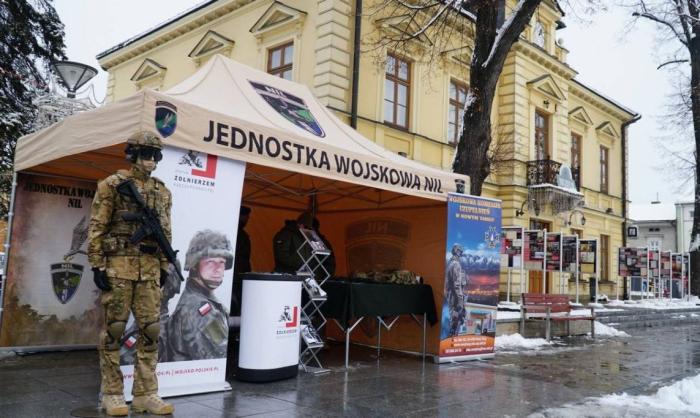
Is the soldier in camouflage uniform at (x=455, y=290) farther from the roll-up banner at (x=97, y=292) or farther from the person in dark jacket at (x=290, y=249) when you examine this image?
the roll-up banner at (x=97, y=292)

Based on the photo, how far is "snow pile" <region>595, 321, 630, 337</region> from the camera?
1397 centimetres

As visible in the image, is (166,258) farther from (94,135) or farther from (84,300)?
(84,300)

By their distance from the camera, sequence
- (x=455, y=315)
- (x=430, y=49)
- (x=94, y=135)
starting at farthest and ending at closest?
(x=430, y=49) → (x=455, y=315) → (x=94, y=135)

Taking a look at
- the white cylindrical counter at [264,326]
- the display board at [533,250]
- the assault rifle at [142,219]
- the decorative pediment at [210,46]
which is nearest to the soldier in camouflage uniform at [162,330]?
the assault rifle at [142,219]

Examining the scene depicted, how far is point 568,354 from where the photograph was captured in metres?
10.2

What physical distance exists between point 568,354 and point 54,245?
8.25 m

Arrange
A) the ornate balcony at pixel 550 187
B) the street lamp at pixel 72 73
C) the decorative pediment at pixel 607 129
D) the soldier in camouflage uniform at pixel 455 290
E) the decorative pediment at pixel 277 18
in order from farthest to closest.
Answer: the decorative pediment at pixel 607 129, the ornate balcony at pixel 550 187, the decorative pediment at pixel 277 18, the street lamp at pixel 72 73, the soldier in camouflage uniform at pixel 455 290

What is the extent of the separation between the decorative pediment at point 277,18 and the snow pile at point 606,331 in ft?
35.0

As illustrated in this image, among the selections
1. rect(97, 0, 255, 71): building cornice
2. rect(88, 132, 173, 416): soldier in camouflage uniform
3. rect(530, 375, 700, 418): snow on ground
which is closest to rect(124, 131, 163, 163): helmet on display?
rect(88, 132, 173, 416): soldier in camouflage uniform

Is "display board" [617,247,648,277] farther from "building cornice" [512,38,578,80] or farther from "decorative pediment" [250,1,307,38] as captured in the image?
"decorative pediment" [250,1,307,38]

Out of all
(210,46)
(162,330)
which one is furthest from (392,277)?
(210,46)

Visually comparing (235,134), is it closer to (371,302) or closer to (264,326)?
(264,326)

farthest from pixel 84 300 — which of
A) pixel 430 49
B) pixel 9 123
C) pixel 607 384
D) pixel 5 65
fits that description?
Result: pixel 430 49

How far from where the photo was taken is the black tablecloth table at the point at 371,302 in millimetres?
7367
